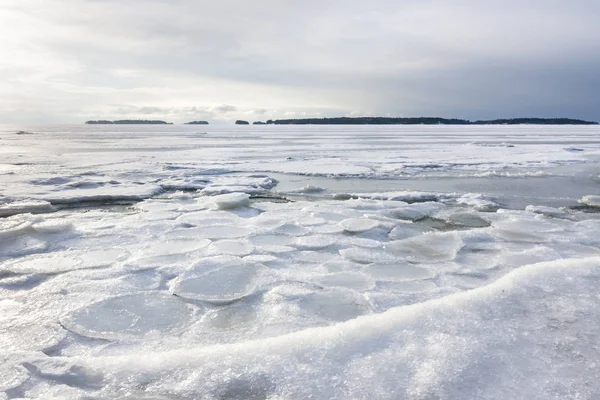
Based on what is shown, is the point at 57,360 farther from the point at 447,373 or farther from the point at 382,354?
the point at 447,373

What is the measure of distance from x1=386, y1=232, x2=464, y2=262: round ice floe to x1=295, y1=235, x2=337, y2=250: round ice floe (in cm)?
56

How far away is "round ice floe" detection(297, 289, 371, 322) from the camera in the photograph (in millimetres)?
2652

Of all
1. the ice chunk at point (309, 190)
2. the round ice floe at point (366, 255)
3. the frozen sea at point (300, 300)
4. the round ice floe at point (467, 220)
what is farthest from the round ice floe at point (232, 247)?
the ice chunk at point (309, 190)

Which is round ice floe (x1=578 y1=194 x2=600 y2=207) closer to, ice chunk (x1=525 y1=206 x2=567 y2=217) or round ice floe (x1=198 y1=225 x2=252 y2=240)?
ice chunk (x1=525 y1=206 x2=567 y2=217)

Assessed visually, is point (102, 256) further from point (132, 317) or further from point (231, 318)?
point (231, 318)

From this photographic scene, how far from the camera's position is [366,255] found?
3.84 m

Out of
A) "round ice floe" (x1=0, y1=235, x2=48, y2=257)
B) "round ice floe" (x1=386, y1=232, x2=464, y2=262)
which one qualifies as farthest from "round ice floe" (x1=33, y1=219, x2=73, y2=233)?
"round ice floe" (x1=386, y1=232, x2=464, y2=262)

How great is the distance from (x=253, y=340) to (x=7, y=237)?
3.37 m

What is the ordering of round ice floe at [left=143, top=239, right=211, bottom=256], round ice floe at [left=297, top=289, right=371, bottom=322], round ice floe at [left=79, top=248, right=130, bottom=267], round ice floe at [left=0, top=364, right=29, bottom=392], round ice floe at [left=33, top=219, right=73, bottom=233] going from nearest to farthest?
1. round ice floe at [left=0, top=364, right=29, bottom=392]
2. round ice floe at [left=297, top=289, right=371, bottom=322]
3. round ice floe at [left=79, top=248, right=130, bottom=267]
4. round ice floe at [left=143, top=239, right=211, bottom=256]
5. round ice floe at [left=33, top=219, right=73, bottom=233]

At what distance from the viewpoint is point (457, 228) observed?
495cm

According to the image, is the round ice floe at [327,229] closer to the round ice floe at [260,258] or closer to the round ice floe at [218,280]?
the round ice floe at [260,258]

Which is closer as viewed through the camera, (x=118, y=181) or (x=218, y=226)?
(x=218, y=226)

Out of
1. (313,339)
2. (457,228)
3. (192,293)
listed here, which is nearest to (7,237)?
(192,293)

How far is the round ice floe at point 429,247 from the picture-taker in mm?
3793
